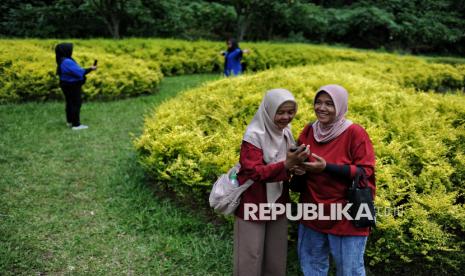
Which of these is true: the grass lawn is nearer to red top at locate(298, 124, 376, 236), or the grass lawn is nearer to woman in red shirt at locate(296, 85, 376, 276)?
woman in red shirt at locate(296, 85, 376, 276)

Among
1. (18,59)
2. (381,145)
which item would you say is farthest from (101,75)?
(381,145)

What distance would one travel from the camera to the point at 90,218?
4086 millimetres

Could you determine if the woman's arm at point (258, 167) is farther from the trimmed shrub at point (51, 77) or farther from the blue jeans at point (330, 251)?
the trimmed shrub at point (51, 77)

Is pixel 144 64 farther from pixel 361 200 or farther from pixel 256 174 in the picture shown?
pixel 361 200

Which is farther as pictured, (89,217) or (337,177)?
(89,217)

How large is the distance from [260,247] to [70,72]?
5.16m

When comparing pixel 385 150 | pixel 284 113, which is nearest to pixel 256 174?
pixel 284 113

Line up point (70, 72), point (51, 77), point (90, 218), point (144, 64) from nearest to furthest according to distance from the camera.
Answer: point (90, 218) → point (70, 72) → point (51, 77) → point (144, 64)

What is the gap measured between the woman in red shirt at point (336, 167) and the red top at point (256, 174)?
14cm

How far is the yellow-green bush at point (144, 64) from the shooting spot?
8.27m

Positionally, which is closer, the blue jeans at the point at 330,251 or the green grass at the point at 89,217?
the blue jeans at the point at 330,251

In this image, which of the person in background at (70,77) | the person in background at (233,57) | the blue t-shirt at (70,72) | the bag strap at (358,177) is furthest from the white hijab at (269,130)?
the person in background at (233,57)

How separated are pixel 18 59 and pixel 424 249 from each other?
28.8 feet

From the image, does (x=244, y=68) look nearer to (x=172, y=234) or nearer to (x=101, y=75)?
(x=101, y=75)
